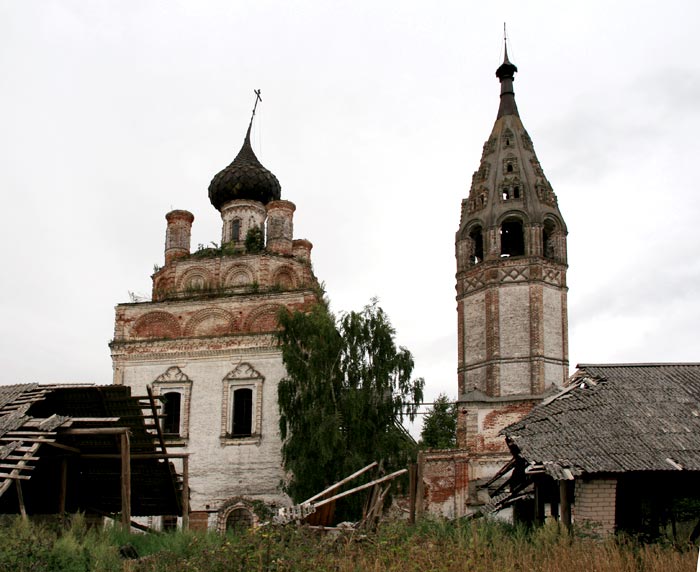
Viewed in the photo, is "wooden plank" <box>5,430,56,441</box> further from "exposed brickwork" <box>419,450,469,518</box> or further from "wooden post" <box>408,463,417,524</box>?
"exposed brickwork" <box>419,450,469,518</box>

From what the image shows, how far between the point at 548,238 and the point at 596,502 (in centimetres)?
1599

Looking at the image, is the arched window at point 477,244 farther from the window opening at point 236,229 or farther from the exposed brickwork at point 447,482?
the window opening at point 236,229

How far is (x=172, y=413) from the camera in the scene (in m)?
21.6

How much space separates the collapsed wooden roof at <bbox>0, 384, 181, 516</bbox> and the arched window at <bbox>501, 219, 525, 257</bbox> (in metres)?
14.5

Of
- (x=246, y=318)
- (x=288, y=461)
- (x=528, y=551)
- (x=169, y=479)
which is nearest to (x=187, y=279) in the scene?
(x=246, y=318)

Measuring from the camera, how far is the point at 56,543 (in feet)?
26.2

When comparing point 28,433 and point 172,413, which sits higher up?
point 172,413

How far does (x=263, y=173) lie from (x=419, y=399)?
30.5 feet

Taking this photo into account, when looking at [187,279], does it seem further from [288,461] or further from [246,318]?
[288,461]

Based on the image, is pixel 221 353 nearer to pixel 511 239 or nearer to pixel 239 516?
pixel 239 516

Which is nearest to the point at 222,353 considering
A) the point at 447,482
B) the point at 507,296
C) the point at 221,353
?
the point at 221,353

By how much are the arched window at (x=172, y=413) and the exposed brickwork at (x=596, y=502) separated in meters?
13.6

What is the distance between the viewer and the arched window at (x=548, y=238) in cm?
2472

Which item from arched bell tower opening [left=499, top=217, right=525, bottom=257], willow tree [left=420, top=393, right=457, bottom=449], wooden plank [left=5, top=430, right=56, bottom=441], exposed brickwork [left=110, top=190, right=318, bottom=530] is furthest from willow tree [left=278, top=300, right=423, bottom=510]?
willow tree [left=420, top=393, right=457, bottom=449]
